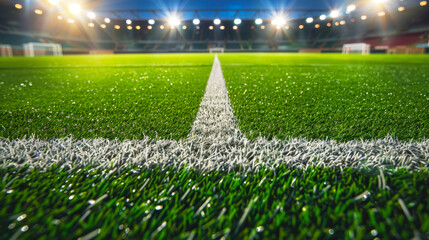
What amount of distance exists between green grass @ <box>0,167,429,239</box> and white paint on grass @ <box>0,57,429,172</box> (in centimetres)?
4

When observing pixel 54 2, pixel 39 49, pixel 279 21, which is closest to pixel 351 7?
pixel 279 21

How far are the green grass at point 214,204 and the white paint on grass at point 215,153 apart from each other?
4 centimetres

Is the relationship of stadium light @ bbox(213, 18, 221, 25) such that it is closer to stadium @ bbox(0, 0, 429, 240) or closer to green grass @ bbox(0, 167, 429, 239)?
stadium @ bbox(0, 0, 429, 240)

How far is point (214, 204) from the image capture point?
533 mm

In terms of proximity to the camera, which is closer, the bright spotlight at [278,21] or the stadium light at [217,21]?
the stadium light at [217,21]

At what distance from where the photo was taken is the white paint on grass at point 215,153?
69 centimetres

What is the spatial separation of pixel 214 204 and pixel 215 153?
252mm

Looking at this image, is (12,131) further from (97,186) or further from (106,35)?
(106,35)

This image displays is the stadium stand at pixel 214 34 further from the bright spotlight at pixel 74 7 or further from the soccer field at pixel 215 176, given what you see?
the soccer field at pixel 215 176

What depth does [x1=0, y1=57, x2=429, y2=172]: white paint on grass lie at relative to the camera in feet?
2.27

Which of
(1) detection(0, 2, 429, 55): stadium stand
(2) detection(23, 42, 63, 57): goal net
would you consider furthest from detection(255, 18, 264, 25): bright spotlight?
(2) detection(23, 42, 63, 57): goal net

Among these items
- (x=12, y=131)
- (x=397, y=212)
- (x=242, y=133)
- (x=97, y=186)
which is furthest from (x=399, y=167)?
(x=12, y=131)

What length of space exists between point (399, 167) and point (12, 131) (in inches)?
62.3

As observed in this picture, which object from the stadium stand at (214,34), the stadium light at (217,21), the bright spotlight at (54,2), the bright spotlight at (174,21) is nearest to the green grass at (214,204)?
the stadium stand at (214,34)
